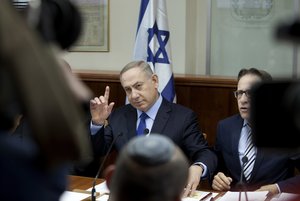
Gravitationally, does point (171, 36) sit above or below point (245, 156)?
above

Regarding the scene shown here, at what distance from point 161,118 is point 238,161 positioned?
0.59 metres

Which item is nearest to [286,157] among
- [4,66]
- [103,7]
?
[4,66]

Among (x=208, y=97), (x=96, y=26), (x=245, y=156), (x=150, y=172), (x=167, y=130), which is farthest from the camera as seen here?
(x=96, y=26)

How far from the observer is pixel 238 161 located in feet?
10.4

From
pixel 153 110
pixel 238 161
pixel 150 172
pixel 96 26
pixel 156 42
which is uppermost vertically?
pixel 96 26

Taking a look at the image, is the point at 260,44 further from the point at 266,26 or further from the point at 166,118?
the point at 166,118

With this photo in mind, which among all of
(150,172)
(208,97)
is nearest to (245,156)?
(208,97)

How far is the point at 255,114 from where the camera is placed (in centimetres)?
79

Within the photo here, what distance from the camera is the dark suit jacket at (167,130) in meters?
3.36

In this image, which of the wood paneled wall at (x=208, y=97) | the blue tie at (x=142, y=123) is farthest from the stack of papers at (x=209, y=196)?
the wood paneled wall at (x=208, y=97)

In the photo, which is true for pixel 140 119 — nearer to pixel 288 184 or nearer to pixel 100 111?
pixel 100 111

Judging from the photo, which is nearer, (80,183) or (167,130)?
(80,183)

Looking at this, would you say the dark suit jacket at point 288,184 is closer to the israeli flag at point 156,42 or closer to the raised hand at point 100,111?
the raised hand at point 100,111

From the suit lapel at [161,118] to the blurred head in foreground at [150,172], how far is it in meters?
2.52
